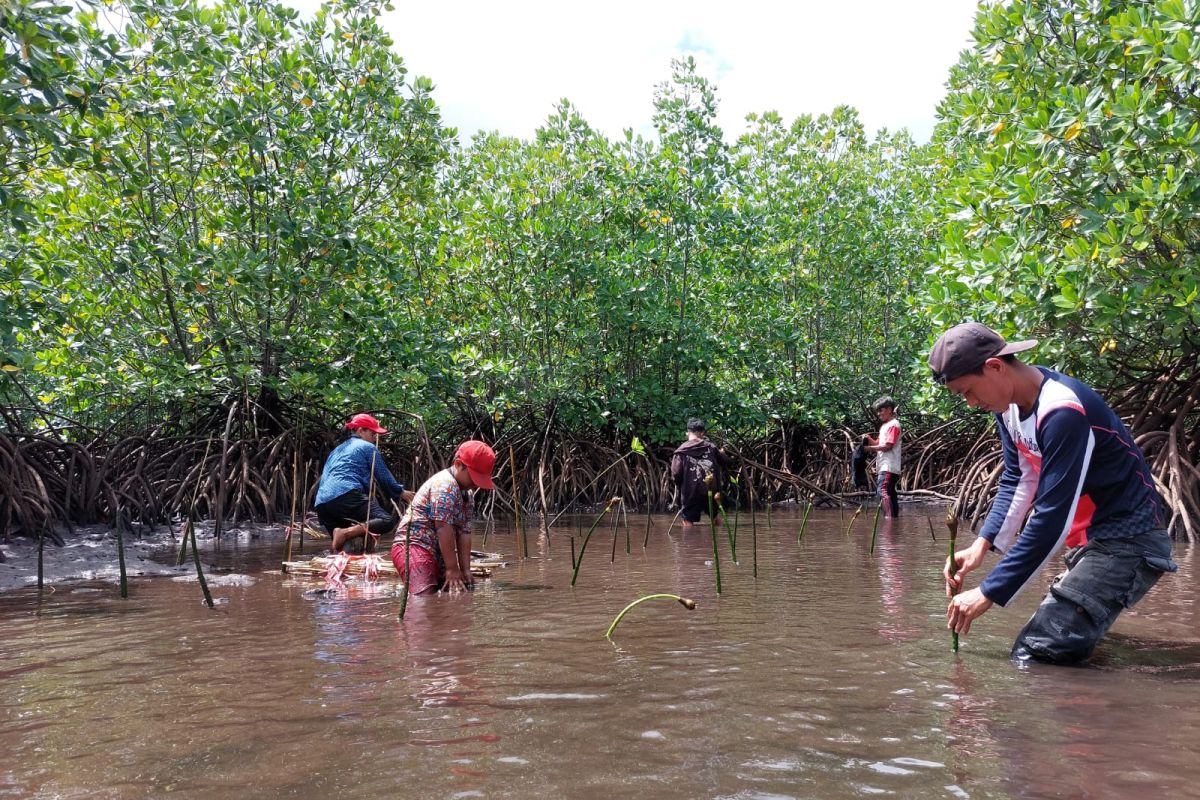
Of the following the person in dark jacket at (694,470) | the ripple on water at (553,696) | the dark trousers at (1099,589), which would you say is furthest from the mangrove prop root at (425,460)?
the dark trousers at (1099,589)

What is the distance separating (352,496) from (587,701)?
5.14 meters

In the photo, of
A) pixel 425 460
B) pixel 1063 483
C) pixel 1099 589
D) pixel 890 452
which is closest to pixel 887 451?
pixel 890 452

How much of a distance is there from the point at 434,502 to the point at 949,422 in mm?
10651

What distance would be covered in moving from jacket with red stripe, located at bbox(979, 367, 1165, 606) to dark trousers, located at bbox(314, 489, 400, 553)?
5.21 meters

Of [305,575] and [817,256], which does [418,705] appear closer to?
[305,575]

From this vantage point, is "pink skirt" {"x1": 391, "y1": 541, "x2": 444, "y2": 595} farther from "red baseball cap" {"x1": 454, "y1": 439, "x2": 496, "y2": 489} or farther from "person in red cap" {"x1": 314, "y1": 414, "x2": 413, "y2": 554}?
"person in red cap" {"x1": 314, "y1": 414, "x2": 413, "y2": 554}

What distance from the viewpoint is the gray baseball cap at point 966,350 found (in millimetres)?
3232

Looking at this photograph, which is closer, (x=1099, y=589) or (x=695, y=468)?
(x=1099, y=589)

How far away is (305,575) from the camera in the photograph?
6.64 m

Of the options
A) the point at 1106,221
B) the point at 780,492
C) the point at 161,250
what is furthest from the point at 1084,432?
the point at 780,492

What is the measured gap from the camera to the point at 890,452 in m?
10.7

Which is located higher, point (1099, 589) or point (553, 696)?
point (1099, 589)

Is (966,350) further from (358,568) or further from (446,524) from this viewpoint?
(358,568)

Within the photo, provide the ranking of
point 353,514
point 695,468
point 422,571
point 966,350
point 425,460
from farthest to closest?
1. point 425,460
2. point 695,468
3. point 353,514
4. point 422,571
5. point 966,350
